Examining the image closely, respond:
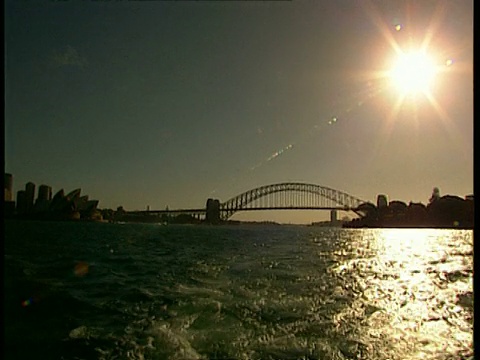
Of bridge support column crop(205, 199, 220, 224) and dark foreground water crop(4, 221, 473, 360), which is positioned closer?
dark foreground water crop(4, 221, 473, 360)

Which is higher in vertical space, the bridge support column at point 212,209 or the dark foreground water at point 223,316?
the bridge support column at point 212,209

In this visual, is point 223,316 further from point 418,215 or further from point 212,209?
point 418,215

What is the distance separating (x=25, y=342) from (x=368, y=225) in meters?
114

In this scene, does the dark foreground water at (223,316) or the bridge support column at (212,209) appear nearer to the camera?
the dark foreground water at (223,316)

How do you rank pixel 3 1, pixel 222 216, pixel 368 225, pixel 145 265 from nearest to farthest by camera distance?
1. pixel 3 1
2. pixel 145 265
3. pixel 222 216
4. pixel 368 225

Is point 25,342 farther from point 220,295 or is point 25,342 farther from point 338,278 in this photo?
point 338,278

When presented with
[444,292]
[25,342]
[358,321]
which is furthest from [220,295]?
[444,292]

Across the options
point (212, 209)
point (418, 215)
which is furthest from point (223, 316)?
point (418, 215)

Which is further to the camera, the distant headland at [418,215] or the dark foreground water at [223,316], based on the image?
the distant headland at [418,215]

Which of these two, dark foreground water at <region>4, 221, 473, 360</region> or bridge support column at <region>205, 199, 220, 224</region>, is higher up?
bridge support column at <region>205, 199, 220, 224</region>

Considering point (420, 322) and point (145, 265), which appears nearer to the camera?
point (420, 322)

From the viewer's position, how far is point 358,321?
21.9ft

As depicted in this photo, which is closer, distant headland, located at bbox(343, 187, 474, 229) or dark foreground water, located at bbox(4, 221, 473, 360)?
dark foreground water, located at bbox(4, 221, 473, 360)
